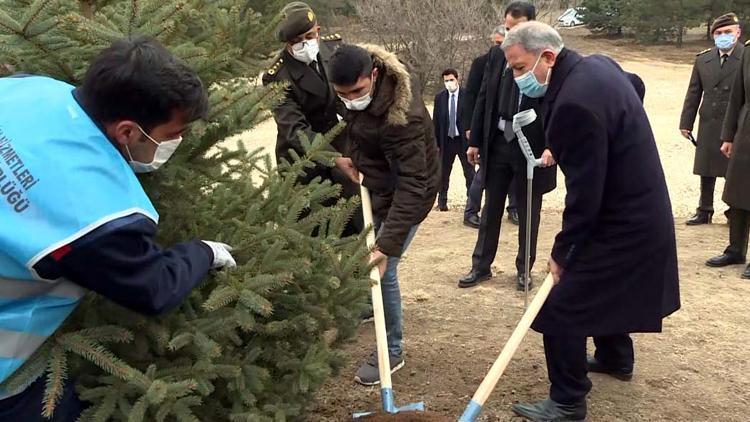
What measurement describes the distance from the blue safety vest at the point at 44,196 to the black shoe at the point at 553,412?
7.47 ft

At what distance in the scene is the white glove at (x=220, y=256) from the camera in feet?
7.23

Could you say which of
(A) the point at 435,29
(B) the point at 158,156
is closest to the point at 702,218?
(B) the point at 158,156

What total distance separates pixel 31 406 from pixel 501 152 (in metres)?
3.93

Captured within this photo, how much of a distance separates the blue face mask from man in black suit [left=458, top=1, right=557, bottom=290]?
2525mm

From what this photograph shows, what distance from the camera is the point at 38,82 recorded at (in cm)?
191

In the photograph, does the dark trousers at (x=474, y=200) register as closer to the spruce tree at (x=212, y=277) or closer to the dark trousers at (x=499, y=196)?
the dark trousers at (x=499, y=196)

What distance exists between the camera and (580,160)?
298 cm

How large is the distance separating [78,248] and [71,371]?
569 mm

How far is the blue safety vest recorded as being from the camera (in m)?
1.66

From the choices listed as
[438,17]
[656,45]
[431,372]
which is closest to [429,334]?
[431,372]

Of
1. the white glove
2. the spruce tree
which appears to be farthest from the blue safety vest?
the white glove

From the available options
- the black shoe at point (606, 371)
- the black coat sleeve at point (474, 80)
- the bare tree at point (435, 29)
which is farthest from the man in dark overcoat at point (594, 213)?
the bare tree at point (435, 29)

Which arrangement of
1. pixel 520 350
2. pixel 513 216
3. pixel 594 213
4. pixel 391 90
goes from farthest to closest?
pixel 513 216
pixel 520 350
pixel 391 90
pixel 594 213

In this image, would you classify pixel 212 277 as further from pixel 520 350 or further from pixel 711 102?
pixel 711 102
